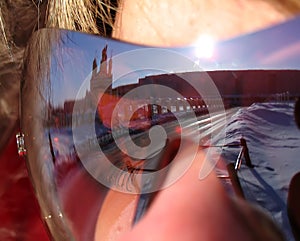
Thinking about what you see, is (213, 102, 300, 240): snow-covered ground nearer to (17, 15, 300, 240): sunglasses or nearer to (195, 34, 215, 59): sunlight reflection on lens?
(17, 15, 300, 240): sunglasses

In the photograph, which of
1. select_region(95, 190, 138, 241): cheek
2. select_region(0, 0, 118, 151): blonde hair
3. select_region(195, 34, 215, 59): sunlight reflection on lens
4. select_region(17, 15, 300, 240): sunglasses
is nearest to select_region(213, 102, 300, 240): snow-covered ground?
select_region(17, 15, 300, 240): sunglasses

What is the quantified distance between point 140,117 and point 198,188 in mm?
154

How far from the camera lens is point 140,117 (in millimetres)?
960

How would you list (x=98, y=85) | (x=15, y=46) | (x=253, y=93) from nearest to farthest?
(x=253, y=93) < (x=98, y=85) < (x=15, y=46)

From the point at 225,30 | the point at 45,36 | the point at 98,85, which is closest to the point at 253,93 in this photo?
the point at 225,30

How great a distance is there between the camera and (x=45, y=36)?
1.12m

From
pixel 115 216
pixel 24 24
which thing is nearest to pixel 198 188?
pixel 115 216

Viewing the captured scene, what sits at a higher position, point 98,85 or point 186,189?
point 98,85

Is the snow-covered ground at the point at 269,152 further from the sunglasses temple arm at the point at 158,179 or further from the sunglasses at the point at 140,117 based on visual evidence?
the sunglasses temple arm at the point at 158,179

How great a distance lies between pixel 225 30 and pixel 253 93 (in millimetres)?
114

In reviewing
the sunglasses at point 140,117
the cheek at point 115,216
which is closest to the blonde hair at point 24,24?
the sunglasses at point 140,117

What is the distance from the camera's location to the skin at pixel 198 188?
88cm

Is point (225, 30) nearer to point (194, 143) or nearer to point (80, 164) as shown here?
point (194, 143)

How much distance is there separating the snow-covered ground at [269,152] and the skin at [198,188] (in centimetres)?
2
